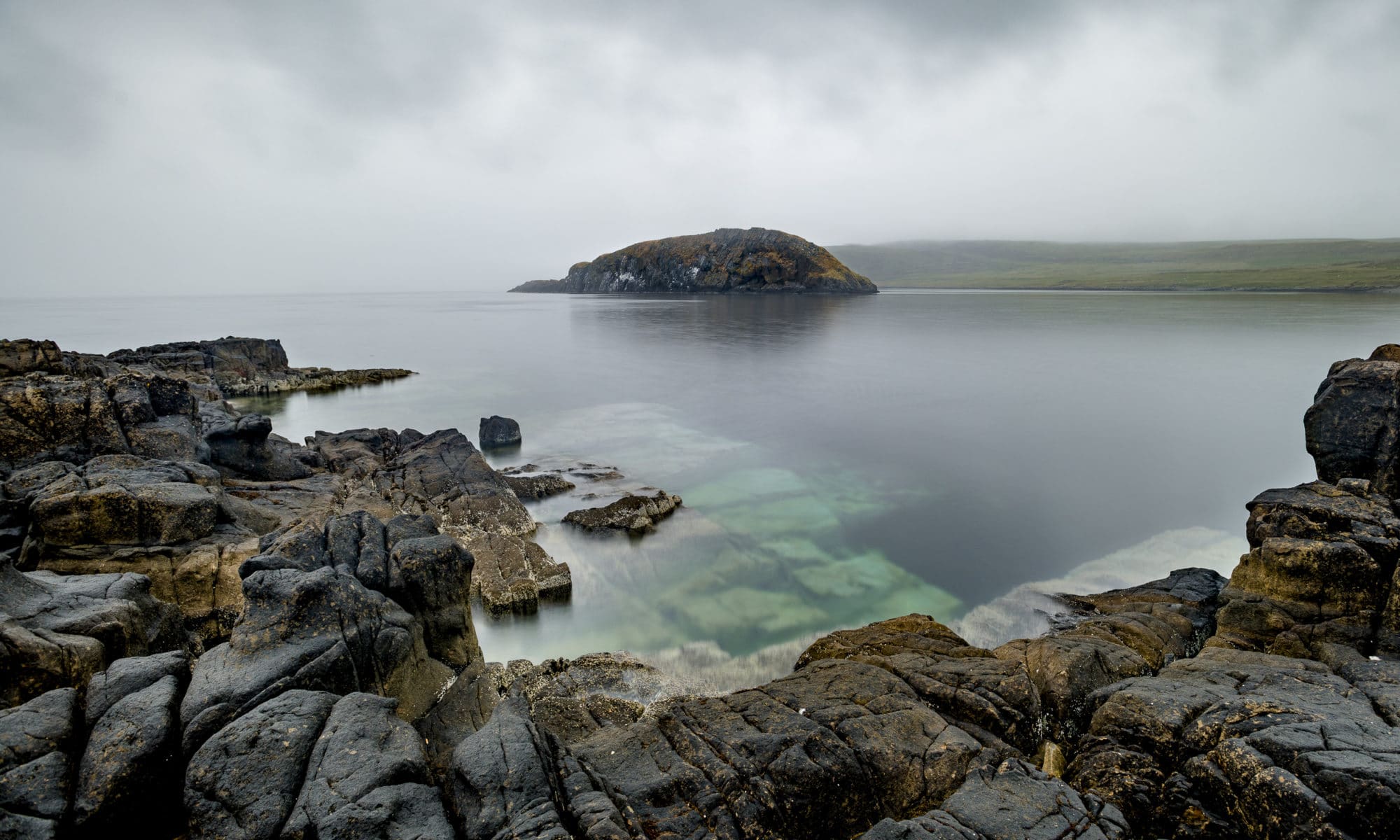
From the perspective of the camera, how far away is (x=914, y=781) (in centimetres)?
654

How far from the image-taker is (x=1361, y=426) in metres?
12.4

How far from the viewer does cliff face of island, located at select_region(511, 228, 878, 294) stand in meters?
136

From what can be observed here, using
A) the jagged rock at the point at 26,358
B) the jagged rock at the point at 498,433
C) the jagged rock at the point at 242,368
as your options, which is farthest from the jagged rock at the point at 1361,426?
the jagged rock at the point at 242,368

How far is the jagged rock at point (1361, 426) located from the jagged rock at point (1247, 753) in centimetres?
651

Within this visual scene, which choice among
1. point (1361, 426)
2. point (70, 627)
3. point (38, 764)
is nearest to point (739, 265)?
point (1361, 426)

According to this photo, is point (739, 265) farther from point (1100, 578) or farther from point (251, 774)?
point (251, 774)

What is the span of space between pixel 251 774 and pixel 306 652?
1727mm

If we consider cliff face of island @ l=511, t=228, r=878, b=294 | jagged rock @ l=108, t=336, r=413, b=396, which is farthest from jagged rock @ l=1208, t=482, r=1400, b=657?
cliff face of island @ l=511, t=228, r=878, b=294

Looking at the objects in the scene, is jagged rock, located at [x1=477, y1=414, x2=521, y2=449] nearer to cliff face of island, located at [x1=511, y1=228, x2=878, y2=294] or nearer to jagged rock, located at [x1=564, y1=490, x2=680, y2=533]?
jagged rock, located at [x1=564, y1=490, x2=680, y2=533]

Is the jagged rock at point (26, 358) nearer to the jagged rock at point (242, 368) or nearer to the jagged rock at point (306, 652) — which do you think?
the jagged rock at point (306, 652)

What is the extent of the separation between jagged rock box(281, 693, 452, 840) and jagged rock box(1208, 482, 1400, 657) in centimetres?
1114

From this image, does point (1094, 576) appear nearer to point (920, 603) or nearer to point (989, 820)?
point (920, 603)

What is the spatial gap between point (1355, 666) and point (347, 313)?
16016 cm

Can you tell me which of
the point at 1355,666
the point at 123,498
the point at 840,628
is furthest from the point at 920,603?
the point at 123,498
